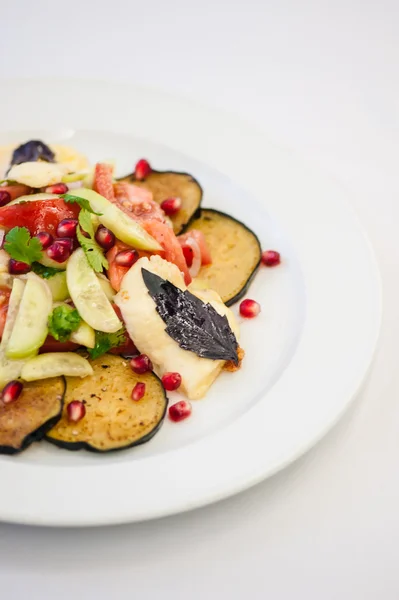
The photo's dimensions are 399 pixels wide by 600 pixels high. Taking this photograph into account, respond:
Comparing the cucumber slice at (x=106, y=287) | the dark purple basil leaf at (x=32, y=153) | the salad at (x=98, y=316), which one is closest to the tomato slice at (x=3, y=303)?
the salad at (x=98, y=316)

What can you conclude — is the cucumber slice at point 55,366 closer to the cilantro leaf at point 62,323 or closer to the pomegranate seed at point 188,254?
the cilantro leaf at point 62,323

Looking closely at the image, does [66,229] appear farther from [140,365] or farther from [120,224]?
[140,365]

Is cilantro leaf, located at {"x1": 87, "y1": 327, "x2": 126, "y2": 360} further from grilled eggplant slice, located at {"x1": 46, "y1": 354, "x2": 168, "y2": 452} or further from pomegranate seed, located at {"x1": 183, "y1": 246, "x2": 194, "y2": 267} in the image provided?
pomegranate seed, located at {"x1": 183, "y1": 246, "x2": 194, "y2": 267}

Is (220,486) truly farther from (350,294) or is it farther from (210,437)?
(350,294)

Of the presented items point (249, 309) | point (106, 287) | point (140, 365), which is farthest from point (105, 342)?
point (249, 309)

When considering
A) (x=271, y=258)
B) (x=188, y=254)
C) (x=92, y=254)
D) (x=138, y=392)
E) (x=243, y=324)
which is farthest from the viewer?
(x=271, y=258)

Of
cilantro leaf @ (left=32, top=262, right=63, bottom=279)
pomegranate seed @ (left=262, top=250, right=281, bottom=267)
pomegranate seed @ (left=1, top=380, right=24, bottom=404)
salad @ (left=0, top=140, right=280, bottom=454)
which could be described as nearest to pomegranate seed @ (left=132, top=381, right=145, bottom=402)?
salad @ (left=0, top=140, right=280, bottom=454)
